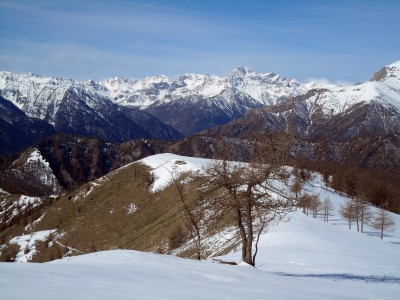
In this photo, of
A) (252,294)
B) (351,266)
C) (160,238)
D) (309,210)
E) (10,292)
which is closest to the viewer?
(10,292)

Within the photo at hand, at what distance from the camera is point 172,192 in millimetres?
119812

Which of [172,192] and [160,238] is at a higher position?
[172,192]

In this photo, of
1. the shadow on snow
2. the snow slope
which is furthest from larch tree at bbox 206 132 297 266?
the snow slope

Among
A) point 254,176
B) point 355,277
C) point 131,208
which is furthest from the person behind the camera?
point 131,208

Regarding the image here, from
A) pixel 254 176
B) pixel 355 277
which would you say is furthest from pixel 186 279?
pixel 355 277

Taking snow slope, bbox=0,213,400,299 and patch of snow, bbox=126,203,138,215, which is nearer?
snow slope, bbox=0,213,400,299

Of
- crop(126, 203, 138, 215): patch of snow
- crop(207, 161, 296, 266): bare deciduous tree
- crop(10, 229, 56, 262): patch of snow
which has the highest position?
crop(207, 161, 296, 266): bare deciduous tree

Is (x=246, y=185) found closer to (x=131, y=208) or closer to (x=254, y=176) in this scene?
(x=254, y=176)

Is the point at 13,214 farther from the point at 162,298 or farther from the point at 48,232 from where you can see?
the point at 162,298

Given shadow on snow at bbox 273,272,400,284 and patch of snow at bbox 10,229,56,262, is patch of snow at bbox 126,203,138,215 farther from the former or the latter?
shadow on snow at bbox 273,272,400,284

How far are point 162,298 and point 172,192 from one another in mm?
107764

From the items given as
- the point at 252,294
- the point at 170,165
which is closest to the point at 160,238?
the point at 170,165

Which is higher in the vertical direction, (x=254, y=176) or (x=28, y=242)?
(x=254, y=176)

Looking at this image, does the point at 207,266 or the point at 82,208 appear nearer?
the point at 207,266
